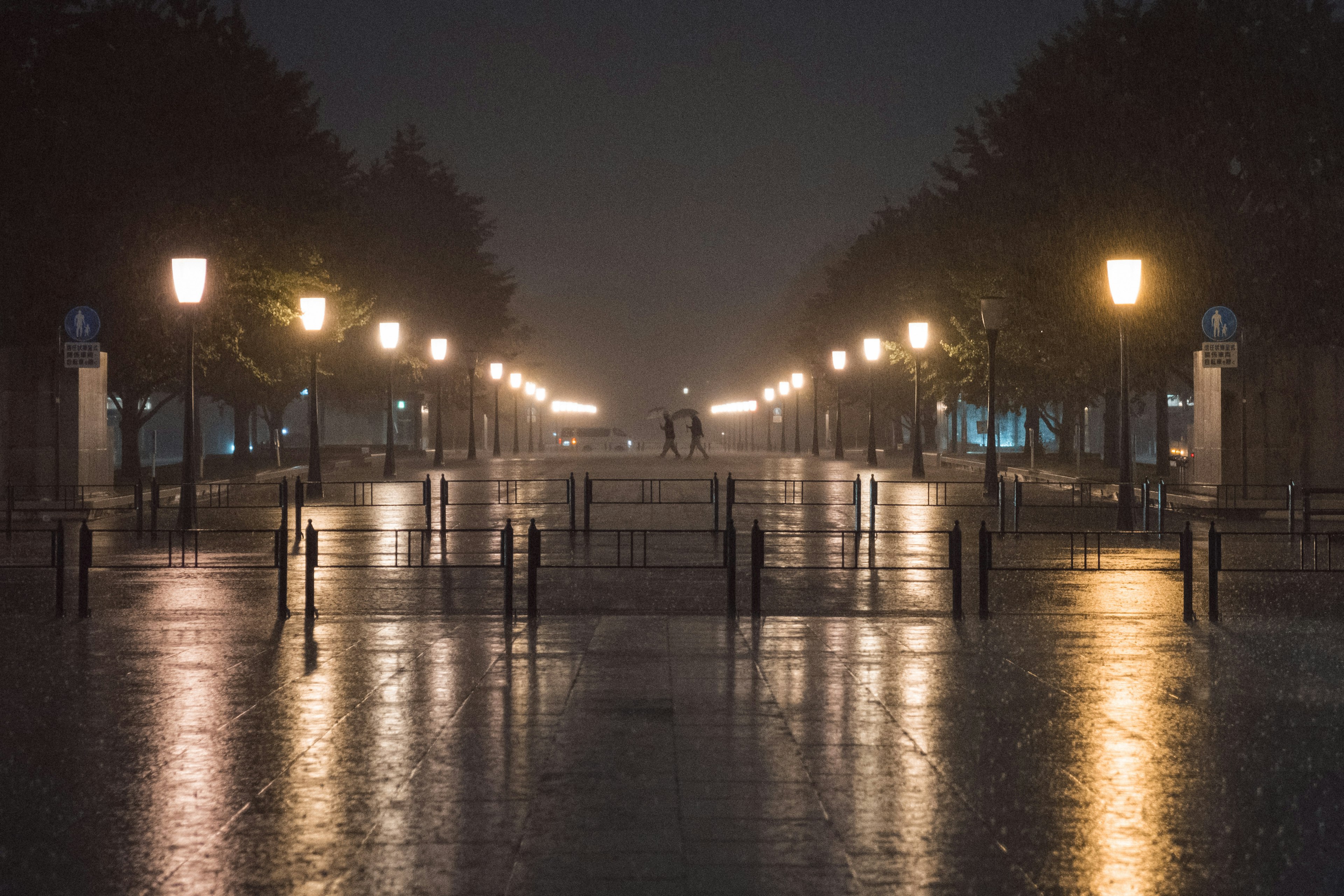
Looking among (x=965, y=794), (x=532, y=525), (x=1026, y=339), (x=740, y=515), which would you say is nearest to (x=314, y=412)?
(x=740, y=515)

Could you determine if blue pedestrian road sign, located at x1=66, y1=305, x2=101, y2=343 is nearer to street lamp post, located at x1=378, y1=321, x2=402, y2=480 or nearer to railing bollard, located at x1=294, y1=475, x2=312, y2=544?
railing bollard, located at x1=294, y1=475, x2=312, y2=544

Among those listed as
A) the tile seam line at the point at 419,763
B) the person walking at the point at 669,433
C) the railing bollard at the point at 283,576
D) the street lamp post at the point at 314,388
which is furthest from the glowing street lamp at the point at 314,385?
the person walking at the point at 669,433

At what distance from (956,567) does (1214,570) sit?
2.21m

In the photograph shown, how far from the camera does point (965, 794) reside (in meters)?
6.88

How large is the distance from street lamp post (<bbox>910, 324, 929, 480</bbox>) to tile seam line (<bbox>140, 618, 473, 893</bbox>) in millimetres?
31145

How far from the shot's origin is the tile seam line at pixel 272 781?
557 cm

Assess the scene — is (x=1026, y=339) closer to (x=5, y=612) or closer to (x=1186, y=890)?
(x=5, y=612)

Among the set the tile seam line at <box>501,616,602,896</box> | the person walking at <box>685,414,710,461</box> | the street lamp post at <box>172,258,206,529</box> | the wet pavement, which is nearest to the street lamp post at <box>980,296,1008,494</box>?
the street lamp post at <box>172,258,206,529</box>

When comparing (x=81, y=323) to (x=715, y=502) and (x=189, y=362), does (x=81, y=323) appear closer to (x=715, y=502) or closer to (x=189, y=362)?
(x=189, y=362)

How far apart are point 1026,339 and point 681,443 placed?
9327 cm

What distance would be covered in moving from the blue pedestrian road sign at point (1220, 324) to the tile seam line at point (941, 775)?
53.2ft

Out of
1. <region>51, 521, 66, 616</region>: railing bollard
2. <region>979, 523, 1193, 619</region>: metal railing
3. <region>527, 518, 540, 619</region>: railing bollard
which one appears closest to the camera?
<region>527, 518, 540, 619</region>: railing bollard

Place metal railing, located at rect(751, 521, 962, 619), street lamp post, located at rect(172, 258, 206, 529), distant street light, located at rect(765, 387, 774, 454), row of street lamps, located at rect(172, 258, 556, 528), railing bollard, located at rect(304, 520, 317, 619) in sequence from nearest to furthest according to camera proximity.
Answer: railing bollard, located at rect(304, 520, 317, 619) → metal railing, located at rect(751, 521, 962, 619) → street lamp post, located at rect(172, 258, 206, 529) → row of street lamps, located at rect(172, 258, 556, 528) → distant street light, located at rect(765, 387, 774, 454)

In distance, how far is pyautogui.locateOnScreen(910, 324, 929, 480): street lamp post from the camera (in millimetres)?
40781
